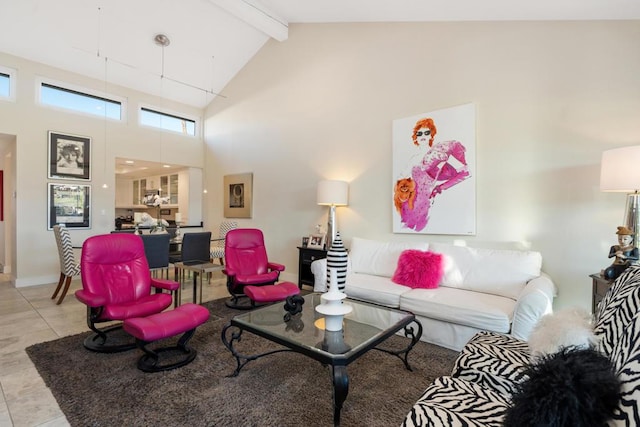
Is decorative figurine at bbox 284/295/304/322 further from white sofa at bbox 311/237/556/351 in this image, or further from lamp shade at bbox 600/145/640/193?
lamp shade at bbox 600/145/640/193

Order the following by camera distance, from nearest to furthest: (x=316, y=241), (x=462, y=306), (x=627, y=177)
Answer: (x=627, y=177), (x=462, y=306), (x=316, y=241)

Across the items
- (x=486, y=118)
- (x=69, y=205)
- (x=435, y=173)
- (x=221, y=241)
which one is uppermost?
(x=486, y=118)

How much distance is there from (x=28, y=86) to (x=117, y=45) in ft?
4.92

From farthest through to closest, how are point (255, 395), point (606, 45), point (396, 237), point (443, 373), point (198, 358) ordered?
point (396, 237) < point (606, 45) < point (198, 358) < point (443, 373) < point (255, 395)

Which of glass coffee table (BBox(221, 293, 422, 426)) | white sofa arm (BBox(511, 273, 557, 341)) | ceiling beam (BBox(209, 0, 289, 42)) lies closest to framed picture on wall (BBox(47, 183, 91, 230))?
ceiling beam (BBox(209, 0, 289, 42))

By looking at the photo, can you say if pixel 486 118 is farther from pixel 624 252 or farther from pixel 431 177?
pixel 624 252

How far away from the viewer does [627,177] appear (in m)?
2.21

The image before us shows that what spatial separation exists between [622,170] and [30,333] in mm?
5298

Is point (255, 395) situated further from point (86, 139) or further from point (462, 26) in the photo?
point (86, 139)

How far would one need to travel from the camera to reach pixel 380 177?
4137 millimetres

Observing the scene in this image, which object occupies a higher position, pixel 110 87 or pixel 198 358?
pixel 110 87

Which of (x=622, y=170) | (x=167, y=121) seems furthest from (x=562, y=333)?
(x=167, y=121)

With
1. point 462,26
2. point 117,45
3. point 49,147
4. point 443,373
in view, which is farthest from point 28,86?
point 443,373

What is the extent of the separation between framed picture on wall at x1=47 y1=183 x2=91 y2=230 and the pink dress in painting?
5.40 meters
